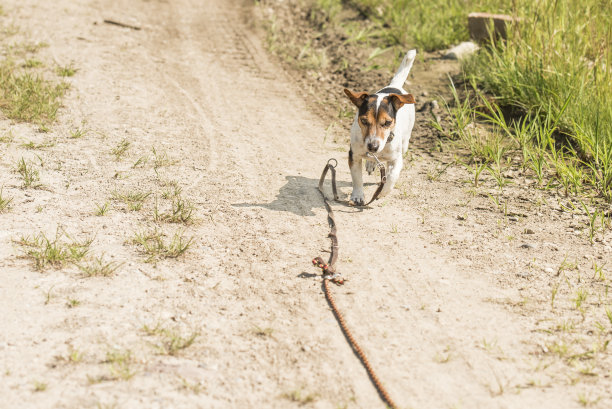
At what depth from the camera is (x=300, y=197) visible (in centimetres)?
580

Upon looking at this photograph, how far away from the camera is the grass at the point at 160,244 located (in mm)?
4660

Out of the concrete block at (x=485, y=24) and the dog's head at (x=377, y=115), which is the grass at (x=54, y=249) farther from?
the concrete block at (x=485, y=24)

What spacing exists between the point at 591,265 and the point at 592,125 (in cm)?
203

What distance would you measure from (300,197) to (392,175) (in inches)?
32.9

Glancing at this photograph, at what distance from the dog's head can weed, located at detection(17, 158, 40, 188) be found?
9.05 ft

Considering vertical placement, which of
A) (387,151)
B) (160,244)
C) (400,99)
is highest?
(400,99)

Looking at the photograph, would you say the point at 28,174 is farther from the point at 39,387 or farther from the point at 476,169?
the point at 476,169

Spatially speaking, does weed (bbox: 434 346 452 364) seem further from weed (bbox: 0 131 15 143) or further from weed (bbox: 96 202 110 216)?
weed (bbox: 0 131 15 143)

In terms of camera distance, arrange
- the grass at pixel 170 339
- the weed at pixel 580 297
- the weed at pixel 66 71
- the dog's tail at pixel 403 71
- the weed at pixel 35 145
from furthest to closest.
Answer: the weed at pixel 66 71 → the weed at pixel 35 145 → the dog's tail at pixel 403 71 → the weed at pixel 580 297 → the grass at pixel 170 339

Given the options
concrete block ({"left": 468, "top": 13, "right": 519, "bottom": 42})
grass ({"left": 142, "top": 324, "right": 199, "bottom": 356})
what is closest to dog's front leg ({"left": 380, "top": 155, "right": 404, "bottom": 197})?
grass ({"left": 142, "top": 324, "right": 199, "bottom": 356})

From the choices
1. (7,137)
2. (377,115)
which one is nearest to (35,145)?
(7,137)

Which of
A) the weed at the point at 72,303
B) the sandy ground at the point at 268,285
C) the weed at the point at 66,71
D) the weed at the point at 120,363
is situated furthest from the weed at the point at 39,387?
the weed at the point at 66,71

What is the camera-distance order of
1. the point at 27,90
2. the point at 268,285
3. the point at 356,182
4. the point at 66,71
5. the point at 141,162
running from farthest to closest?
the point at 66,71 → the point at 27,90 → the point at 141,162 → the point at 356,182 → the point at 268,285

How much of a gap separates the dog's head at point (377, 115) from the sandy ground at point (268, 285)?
2.30 ft
